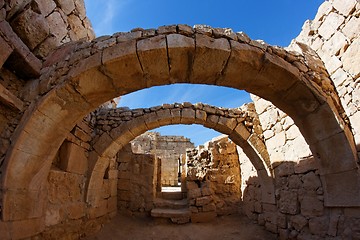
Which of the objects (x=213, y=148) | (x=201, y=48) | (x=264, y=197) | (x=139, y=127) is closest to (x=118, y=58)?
(x=201, y=48)

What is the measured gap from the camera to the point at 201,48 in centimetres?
267

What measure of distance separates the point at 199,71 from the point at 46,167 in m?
2.52

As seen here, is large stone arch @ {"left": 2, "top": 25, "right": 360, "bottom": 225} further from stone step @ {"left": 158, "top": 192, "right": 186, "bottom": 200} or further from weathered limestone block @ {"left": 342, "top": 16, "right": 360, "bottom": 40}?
stone step @ {"left": 158, "top": 192, "right": 186, "bottom": 200}

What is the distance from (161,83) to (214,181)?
16.0ft

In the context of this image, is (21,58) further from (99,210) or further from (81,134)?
(99,210)

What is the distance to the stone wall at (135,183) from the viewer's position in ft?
22.4

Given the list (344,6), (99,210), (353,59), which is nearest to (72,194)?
(99,210)

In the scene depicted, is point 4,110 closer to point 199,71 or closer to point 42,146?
point 42,146

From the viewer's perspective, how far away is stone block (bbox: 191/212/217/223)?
6633 mm

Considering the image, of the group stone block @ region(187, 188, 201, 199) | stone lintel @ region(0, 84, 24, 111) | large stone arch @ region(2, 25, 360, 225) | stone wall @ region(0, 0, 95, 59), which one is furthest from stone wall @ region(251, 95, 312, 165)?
stone lintel @ region(0, 84, 24, 111)

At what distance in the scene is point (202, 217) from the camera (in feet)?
21.9

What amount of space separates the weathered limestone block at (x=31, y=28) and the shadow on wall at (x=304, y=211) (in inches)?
172

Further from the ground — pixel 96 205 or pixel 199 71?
pixel 199 71

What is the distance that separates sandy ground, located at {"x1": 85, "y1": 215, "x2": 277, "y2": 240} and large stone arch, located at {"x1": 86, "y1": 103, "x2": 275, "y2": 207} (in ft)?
2.83
